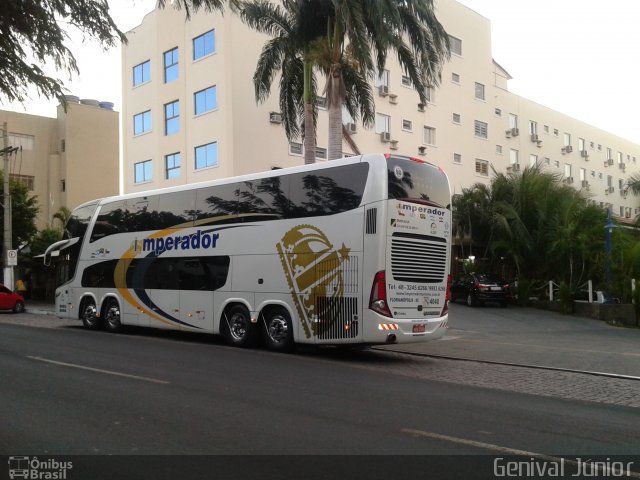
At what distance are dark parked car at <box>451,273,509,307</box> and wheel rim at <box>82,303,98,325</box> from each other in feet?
59.2

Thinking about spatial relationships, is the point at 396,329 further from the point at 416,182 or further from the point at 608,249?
the point at 608,249

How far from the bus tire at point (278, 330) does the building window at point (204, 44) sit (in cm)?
2073

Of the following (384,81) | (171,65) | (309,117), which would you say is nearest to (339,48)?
(309,117)

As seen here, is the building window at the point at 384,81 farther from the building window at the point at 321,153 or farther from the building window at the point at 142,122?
the building window at the point at 142,122

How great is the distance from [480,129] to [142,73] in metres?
23.8

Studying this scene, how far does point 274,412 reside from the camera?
24.1 feet

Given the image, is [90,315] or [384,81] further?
[384,81]

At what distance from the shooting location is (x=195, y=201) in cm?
1573

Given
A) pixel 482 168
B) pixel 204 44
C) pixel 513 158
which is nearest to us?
pixel 204 44

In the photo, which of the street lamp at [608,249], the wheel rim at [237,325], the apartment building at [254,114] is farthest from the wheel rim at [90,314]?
the street lamp at [608,249]

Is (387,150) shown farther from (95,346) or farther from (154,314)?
(95,346)

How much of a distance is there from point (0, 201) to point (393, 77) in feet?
81.7

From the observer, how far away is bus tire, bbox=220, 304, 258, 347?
1430cm

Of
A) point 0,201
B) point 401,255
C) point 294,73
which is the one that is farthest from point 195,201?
point 0,201
